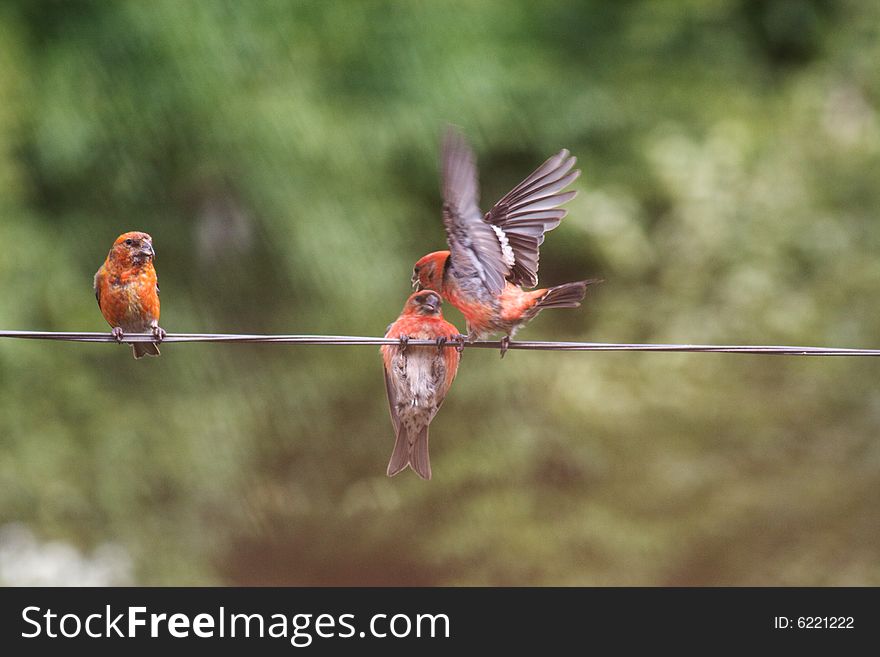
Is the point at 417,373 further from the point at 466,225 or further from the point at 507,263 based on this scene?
the point at 466,225

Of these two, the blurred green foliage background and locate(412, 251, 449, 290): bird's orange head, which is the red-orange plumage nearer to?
locate(412, 251, 449, 290): bird's orange head

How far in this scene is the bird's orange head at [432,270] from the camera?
13.7 feet

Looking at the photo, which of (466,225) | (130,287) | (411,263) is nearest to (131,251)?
(130,287)

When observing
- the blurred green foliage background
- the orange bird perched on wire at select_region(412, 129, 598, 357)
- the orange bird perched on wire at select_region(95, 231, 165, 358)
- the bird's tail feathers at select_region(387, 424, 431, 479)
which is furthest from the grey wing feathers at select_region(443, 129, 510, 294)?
the blurred green foliage background

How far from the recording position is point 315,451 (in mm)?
8641

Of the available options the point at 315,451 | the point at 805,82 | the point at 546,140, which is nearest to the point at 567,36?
the point at 546,140

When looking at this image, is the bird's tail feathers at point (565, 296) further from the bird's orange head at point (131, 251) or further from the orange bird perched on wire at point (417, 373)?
the bird's orange head at point (131, 251)

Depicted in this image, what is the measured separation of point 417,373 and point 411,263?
432 cm

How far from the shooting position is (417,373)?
4.27 meters

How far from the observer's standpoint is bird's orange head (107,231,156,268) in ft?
14.3

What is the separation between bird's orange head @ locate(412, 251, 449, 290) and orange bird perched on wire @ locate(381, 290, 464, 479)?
0.04 m

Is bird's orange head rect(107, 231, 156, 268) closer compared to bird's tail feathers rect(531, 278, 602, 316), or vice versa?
bird's tail feathers rect(531, 278, 602, 316)

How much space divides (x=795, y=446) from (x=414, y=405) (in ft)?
11.2

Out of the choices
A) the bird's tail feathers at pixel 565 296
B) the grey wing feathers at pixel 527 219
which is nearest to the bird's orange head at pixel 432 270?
the grey wing feathers at pixel 527 219
